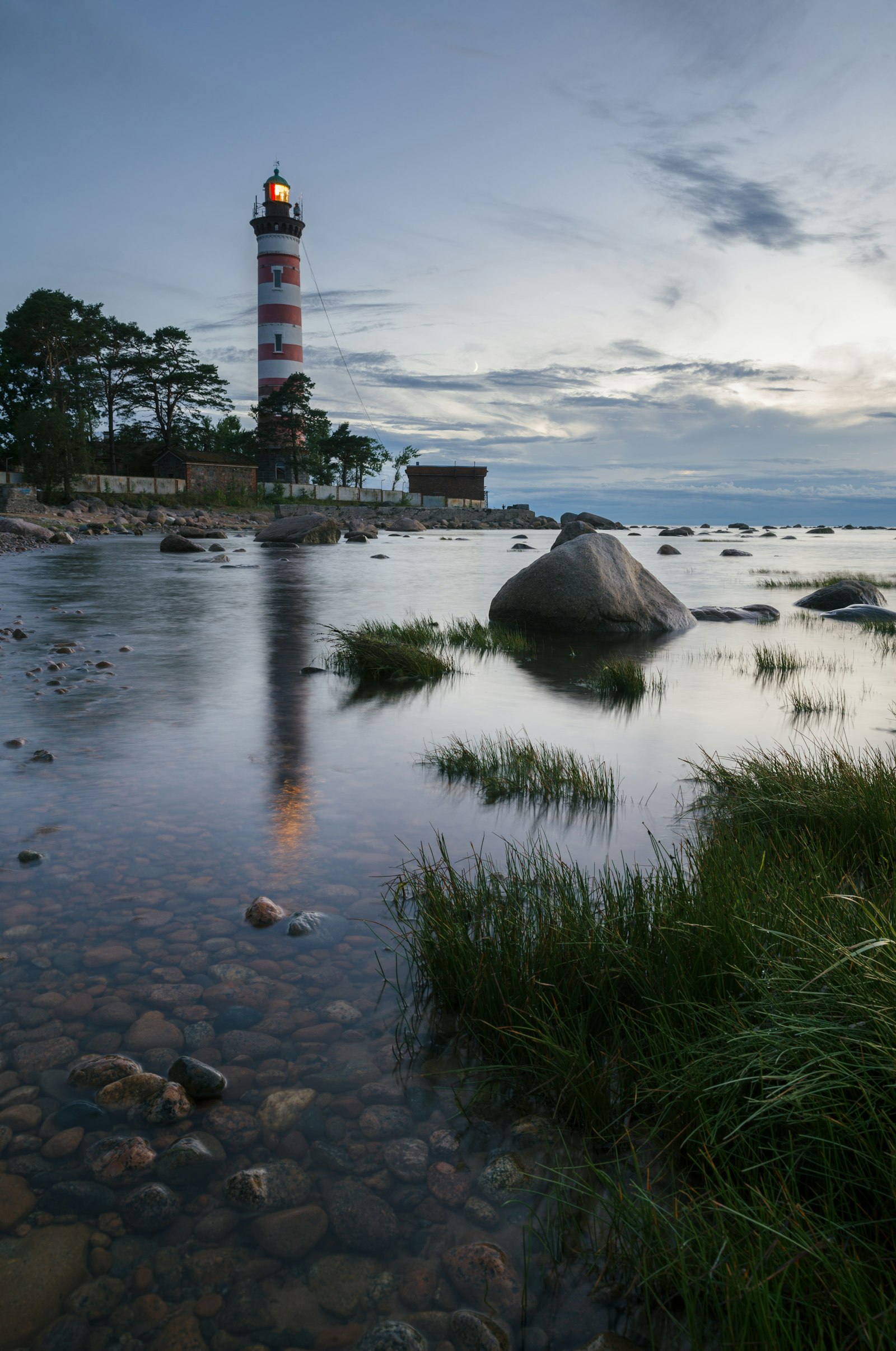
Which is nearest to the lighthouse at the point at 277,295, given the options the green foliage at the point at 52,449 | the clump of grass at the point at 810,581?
the green foliage at the point at 52,449

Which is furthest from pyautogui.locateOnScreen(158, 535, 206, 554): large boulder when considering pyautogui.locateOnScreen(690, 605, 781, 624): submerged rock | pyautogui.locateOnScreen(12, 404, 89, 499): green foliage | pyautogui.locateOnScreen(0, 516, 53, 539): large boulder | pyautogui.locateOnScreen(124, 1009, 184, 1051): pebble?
pyautogui.locateOnScreen(124, 1009, 184, 1051): pebble

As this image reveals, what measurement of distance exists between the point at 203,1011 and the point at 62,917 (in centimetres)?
103

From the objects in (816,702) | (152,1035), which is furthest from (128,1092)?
(816,702)

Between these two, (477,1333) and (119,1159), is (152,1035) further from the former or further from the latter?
(477,1333)

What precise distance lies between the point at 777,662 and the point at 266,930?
921cm

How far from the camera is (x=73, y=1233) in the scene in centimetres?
217

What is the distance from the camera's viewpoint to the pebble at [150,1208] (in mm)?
2207

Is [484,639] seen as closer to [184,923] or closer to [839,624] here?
[839,624]

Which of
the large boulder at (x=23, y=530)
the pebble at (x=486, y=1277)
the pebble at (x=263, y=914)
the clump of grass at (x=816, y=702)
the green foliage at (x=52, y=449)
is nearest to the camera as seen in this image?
the pebble at (x=486, y=1277)

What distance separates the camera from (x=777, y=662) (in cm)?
1121

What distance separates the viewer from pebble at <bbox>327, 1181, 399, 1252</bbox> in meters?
2.20

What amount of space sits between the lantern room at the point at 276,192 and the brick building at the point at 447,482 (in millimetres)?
40677

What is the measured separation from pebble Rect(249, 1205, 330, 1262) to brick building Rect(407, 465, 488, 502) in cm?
10568

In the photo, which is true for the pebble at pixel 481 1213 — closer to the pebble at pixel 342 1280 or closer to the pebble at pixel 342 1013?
the pebble at pixel 342 1280
